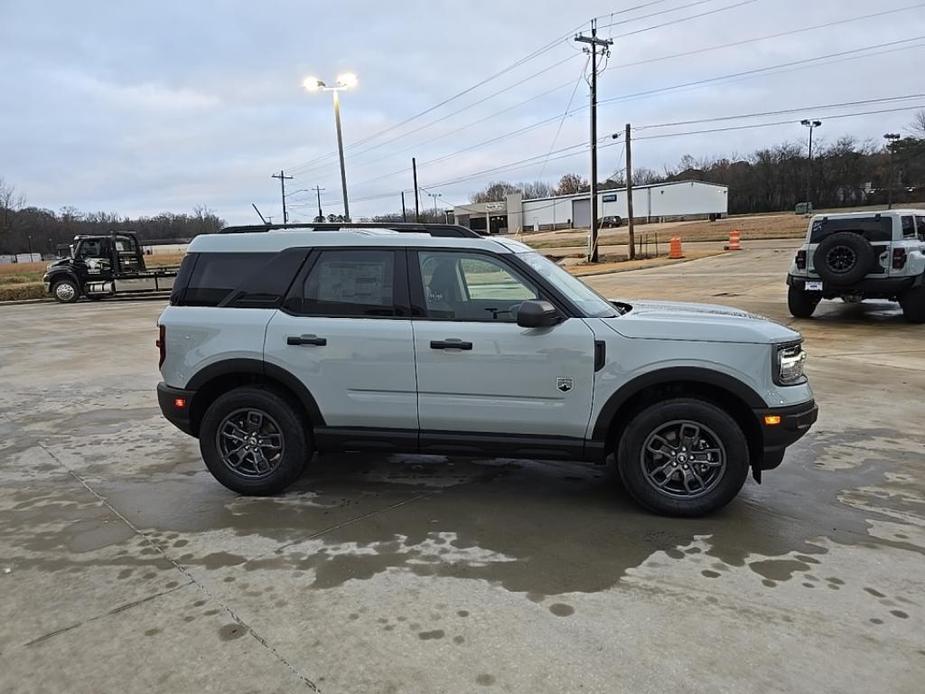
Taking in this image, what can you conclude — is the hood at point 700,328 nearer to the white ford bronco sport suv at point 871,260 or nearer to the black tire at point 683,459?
the black tire at point 683,459

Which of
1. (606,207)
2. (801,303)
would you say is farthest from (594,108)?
(606,207)

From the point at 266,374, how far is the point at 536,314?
1.95 m

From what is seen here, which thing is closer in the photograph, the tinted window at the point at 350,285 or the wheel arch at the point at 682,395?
the wheel arch at the point at 682,395

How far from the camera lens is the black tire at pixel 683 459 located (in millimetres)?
3895

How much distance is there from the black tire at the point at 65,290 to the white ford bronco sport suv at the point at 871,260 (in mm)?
26204

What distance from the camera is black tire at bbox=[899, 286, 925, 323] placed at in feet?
36.3

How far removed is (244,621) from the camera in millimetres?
3008

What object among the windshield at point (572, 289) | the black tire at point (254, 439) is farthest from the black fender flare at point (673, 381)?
the black tire at point (254, 439)

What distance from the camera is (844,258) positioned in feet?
36.6

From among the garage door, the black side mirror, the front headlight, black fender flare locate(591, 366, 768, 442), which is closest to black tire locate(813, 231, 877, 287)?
the front headlight

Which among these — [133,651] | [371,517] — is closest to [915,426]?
[371,517]

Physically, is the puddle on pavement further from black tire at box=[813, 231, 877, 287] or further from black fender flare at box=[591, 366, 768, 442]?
black tire at box=[813, 231, 877, 287]

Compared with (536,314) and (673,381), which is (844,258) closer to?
(673,381)

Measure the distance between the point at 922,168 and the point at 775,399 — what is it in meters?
94.8
